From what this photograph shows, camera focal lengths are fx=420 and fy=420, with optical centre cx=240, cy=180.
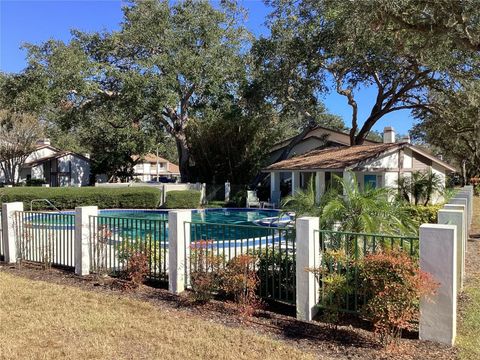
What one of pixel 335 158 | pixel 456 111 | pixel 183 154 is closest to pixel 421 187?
pixel 335 158

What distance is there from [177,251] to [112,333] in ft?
6.76

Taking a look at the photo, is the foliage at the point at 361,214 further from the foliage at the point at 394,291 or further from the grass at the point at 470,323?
the foliage at the point at 394,291

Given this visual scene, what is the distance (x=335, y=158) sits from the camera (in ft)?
79.7

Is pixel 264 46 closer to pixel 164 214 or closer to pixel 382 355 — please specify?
pixel 164 214

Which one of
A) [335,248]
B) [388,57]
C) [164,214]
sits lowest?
[164,214]

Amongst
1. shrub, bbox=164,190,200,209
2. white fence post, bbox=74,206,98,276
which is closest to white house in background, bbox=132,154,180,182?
shrub, bbox=164,190,200,209

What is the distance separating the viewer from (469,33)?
12508 millimetres

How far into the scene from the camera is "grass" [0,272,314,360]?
16.0 ft

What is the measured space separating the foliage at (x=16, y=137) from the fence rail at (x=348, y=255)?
36.8 m

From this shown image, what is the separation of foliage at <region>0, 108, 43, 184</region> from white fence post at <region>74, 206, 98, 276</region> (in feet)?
107

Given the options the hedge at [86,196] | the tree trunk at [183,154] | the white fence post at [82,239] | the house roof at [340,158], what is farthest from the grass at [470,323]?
the tree trunk at [183,154]

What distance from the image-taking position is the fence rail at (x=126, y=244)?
797 centimetres

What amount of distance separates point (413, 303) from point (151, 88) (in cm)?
2419

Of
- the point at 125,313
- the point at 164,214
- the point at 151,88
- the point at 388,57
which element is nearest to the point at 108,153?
the point at 151,88
